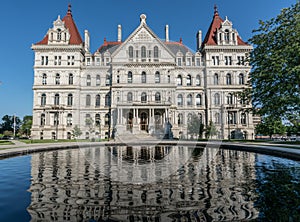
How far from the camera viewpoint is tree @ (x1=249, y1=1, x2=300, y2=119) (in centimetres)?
1388

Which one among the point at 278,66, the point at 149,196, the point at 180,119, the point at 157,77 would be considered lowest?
the point at 149,196

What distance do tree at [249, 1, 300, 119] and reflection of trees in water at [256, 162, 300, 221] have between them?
772cm

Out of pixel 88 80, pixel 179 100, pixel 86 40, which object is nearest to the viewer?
pixel 88 80

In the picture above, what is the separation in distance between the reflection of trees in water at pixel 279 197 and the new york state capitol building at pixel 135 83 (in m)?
31.9

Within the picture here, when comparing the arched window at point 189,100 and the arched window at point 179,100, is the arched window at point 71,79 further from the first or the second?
the arched window at point 189,100

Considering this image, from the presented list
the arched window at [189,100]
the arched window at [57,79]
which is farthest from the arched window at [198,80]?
the arched window at [57,79]

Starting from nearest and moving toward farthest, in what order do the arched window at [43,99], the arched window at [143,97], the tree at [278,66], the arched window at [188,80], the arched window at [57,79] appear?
the tree at [278,66] < the arched window at [143,97] < the arched window at [43,99] < the arched window at [57,79] < the arched window at [188,80]

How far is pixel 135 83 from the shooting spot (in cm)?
4147

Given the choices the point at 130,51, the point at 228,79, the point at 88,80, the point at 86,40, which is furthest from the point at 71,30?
the point at 228,79

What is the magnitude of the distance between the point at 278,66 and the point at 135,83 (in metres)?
30.2

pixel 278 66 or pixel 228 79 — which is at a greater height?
pixel 228 79

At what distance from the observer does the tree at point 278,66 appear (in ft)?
45.5

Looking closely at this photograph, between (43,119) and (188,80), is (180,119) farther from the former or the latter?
(43,119)

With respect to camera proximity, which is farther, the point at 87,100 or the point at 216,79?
the point at 216,79
